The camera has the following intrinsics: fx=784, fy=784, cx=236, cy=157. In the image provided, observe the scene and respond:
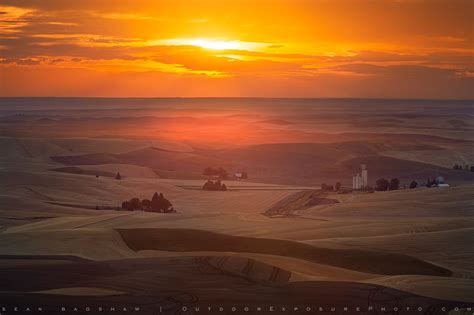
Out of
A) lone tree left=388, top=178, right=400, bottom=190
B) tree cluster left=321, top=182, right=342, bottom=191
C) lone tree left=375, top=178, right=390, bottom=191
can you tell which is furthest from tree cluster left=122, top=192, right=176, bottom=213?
lone tree left=388, top=178, right=400, bottom=190

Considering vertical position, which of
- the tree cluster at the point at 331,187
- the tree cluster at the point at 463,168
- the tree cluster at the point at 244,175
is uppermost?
the tree cluster at the point at 463,168

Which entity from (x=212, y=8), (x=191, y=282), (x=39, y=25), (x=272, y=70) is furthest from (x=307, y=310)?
(x=39, y=25)

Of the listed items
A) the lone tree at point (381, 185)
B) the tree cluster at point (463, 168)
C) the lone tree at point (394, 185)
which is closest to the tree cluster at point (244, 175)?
the lone tree at point (381, 185)

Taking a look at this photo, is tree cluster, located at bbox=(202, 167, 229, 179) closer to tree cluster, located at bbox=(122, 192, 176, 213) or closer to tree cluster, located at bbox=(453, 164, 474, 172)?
tree cluster, located at bbox=(122, 192, 176, 213)

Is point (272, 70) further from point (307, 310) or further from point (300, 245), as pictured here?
point (307, 310)

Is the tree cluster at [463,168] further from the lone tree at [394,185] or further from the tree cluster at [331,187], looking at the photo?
the tree cluster at [331,187]

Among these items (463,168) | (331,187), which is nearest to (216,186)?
(331,187)
